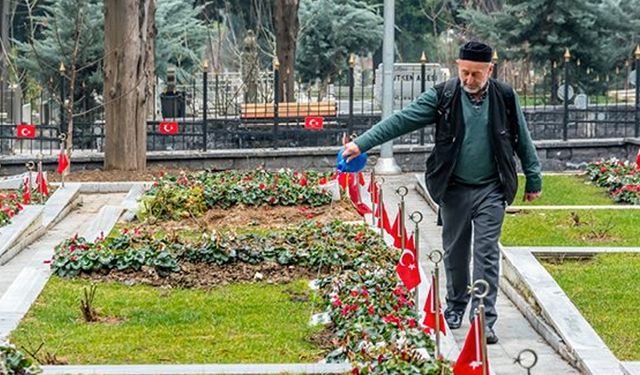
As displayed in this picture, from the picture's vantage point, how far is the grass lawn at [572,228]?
46.8 ft

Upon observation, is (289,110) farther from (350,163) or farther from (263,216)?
(350,163)

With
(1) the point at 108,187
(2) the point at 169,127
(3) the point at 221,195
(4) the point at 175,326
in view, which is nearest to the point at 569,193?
(3) the point at 221,195

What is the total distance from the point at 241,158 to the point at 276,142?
68 cm

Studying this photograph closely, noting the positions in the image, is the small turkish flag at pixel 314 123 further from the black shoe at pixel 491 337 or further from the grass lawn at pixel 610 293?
the black shoe at pixel 491 337

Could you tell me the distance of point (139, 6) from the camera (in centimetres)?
2255

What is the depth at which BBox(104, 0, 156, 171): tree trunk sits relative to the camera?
22.2 metres

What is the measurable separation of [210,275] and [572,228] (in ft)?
14.8

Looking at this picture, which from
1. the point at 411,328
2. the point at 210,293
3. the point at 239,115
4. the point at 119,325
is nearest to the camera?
the point at 411,328

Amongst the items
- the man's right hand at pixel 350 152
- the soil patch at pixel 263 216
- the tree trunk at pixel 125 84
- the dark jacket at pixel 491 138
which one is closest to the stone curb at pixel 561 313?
the dark jacket at pixel 491 138

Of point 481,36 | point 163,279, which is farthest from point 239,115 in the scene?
point 163,279

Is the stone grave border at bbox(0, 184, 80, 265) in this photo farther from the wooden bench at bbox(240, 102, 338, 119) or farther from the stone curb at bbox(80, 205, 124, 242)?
the wooden bench at bbox(240, 102, 338, 119)

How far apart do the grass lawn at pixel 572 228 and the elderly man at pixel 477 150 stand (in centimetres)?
444

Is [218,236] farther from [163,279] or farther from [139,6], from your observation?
[139,6]

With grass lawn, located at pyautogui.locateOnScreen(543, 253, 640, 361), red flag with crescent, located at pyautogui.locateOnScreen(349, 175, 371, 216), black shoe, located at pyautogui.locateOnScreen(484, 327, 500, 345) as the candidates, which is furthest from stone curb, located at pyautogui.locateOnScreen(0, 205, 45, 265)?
black shoe, located at pyautogui.locateOnScreen(484, 327, 500, 345)
